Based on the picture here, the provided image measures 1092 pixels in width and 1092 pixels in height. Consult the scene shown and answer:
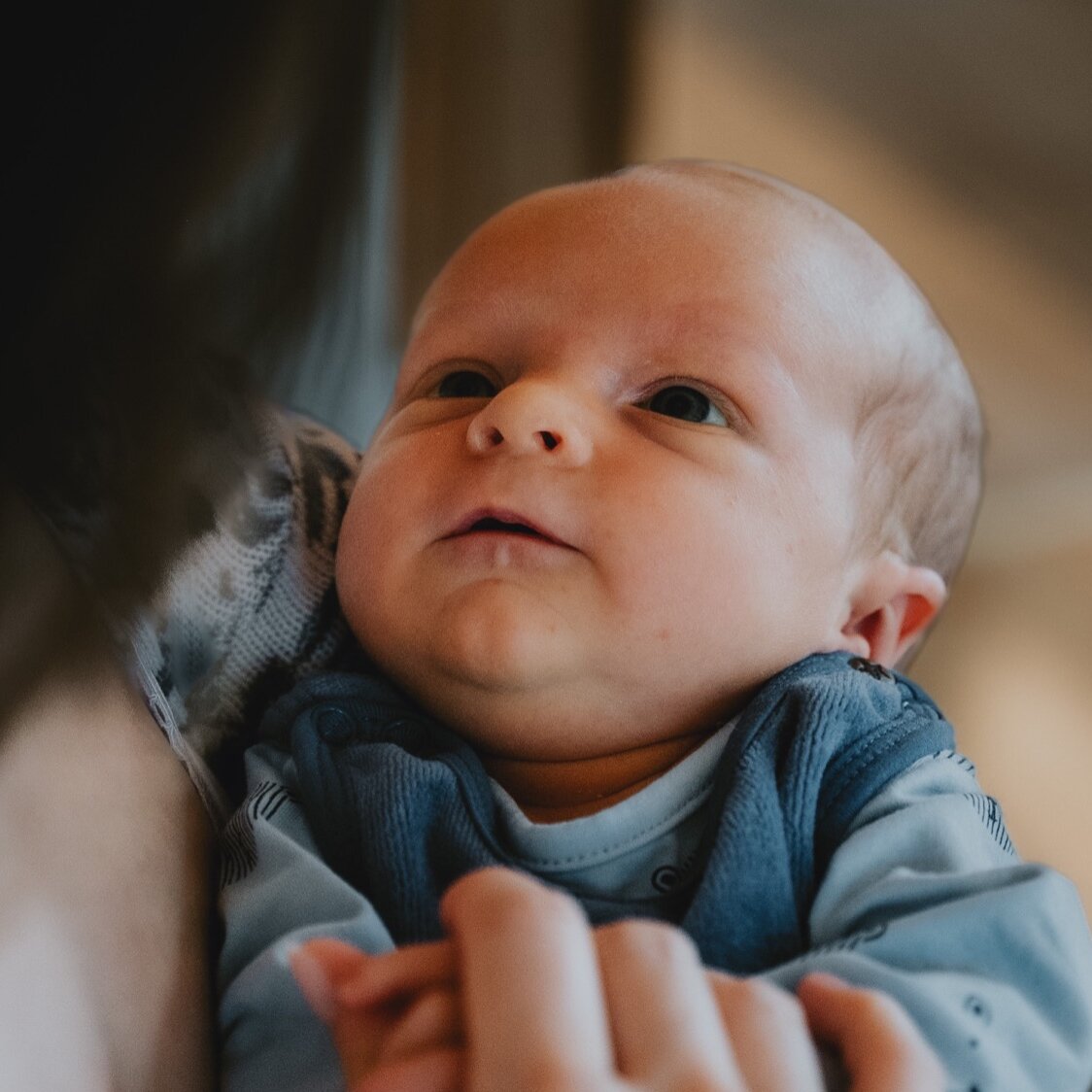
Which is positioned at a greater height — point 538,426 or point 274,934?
point 538,426

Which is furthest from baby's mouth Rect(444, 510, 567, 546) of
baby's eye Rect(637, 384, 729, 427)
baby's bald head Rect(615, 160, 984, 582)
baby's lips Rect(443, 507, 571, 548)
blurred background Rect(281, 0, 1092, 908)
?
blurred background Rect(281, 0, 1092, 908)

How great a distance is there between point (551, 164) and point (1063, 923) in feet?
3.47

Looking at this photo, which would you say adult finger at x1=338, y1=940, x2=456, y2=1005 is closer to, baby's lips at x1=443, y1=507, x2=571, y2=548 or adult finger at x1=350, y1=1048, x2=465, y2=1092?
adult finger at x1=350, y1=1048, x2=465, y2=1092

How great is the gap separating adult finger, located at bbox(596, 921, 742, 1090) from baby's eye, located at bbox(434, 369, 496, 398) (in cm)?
42

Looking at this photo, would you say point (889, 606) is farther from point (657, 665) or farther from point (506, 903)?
point (506, 903)

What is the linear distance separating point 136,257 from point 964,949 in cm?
54

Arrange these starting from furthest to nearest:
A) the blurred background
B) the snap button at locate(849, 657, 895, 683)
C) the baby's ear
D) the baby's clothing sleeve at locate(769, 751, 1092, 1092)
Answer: the blurred background → the baby's ear → the snap button at locate(849, 657, 895, 683) → the baby's clothing sleeve at locate(769, 751, 1092, 1092)

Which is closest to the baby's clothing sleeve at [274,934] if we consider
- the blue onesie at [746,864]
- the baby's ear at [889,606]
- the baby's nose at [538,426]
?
the blue onesie at [746,864]

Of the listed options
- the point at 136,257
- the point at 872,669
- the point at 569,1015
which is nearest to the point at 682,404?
the point at 872,669

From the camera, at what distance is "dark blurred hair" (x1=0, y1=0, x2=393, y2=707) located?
0.66 meters

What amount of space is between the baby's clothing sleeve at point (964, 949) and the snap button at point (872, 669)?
12 cm

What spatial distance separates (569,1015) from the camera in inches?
17.2

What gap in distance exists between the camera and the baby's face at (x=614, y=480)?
71 centimetres

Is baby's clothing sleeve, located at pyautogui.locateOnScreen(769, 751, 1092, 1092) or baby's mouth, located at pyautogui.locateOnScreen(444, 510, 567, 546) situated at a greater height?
baby's mouth, located at pyautogui.locateOnScreen(444, 510, 567, 546)
